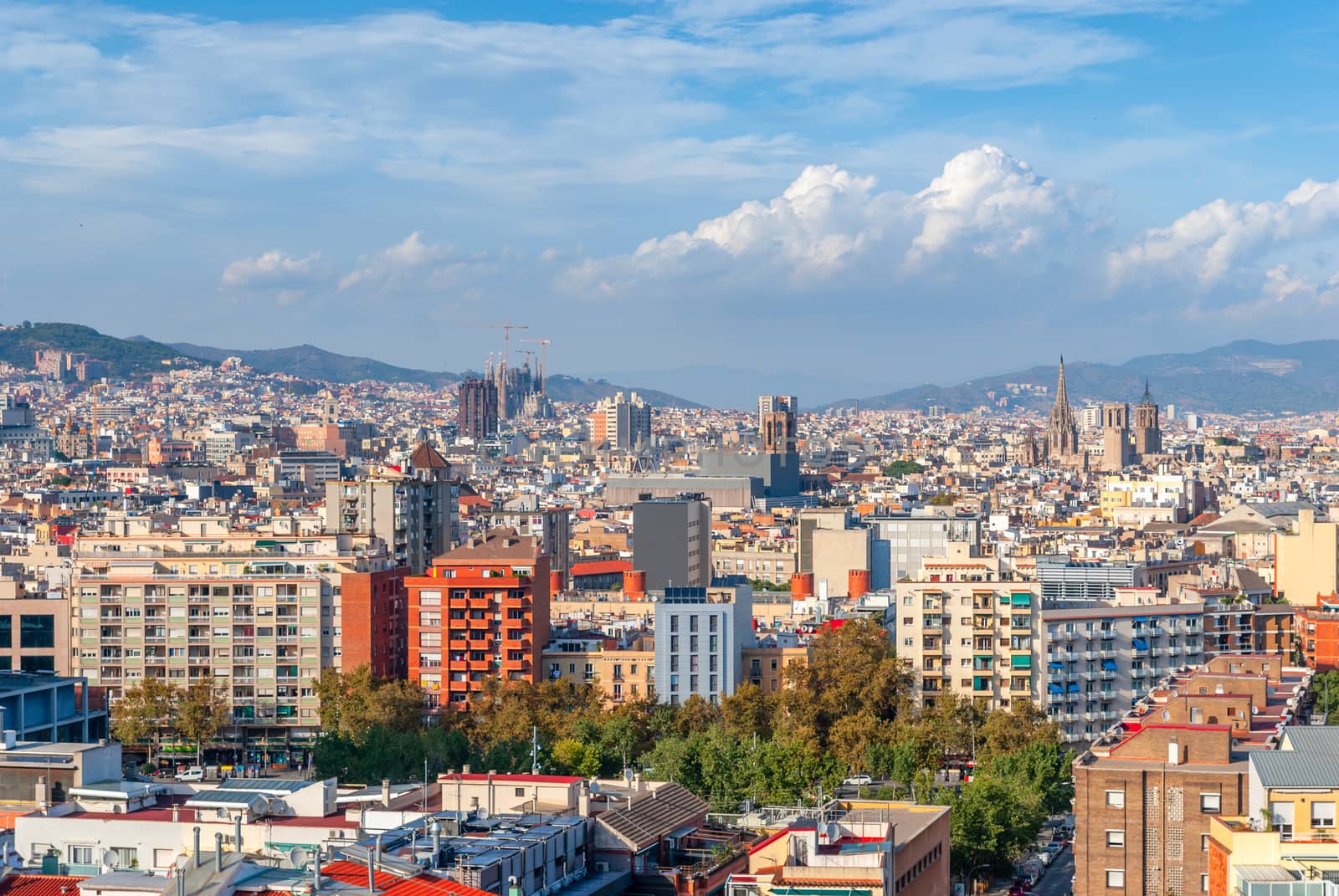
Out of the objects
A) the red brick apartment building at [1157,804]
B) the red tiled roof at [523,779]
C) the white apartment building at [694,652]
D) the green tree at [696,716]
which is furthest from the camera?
the white apartment building at [694,652]

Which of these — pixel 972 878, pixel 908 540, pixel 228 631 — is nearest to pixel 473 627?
pixel 228 631

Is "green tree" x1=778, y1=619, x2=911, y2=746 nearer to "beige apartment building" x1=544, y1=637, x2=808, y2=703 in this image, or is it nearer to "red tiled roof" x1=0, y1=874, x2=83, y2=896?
"beige apartment building" x1=544, y1=637, x2=808, y2=703

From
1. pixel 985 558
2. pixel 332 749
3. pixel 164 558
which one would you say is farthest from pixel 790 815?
pixel 164 558

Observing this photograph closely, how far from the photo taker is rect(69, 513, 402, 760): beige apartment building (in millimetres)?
62156

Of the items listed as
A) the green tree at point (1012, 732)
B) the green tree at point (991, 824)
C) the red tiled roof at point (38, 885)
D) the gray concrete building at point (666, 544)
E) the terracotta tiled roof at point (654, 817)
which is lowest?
the green tree at point (991, 824)

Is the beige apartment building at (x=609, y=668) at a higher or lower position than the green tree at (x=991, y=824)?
higher

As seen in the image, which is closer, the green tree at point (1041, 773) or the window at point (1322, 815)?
the window at point (1322, 815)

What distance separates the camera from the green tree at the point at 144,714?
5716cm

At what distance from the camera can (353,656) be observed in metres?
62.7

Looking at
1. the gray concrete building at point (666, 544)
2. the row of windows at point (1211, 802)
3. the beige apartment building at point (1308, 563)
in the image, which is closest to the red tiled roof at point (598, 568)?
the gray concrete building at point (666, 544)

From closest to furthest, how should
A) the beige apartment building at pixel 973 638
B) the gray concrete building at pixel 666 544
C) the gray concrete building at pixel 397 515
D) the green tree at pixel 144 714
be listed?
the green tree at pixel 144 714, the beige apartment building at pixel 973 638, the gray concrete building at pixel 397 515, the gray concrete building at pixel 666 544

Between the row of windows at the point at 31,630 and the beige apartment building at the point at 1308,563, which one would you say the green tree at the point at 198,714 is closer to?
the row of windows at the point at 31,630

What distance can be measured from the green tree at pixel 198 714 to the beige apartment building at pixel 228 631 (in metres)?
1.93

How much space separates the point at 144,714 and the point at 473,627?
30.7 feet
